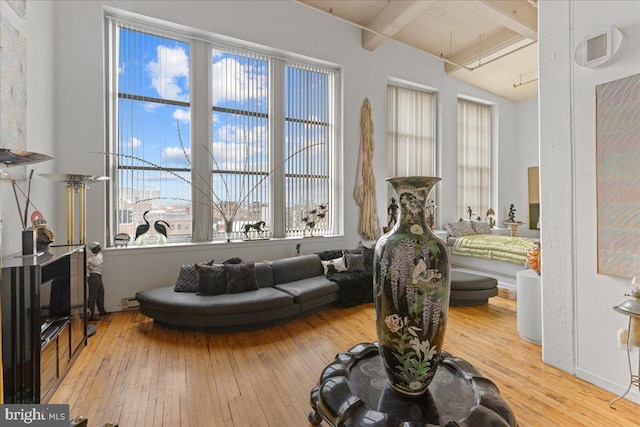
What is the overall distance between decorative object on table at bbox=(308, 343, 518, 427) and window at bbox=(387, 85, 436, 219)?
5.16m

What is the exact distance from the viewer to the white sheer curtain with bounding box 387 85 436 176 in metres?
6.81

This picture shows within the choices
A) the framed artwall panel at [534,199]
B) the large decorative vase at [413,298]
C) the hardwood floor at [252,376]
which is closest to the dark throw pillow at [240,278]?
the hardwood floor at [252,376]

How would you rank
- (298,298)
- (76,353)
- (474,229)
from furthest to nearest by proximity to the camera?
(474,229), (298,298), (76,353)

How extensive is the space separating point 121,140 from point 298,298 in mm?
3402

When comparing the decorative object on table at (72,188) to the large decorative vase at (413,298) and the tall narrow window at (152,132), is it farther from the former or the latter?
the large decorative vase at (413,298)

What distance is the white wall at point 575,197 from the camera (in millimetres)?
2322

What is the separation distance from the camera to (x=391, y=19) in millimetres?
5312

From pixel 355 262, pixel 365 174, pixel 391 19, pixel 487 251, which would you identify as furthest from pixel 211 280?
pixel 391 19

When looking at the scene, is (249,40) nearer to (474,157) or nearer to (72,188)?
(72,188)

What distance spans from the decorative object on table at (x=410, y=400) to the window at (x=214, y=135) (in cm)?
375

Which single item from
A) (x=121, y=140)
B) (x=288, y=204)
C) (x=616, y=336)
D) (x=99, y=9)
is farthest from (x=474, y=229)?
(x=99, y=9)

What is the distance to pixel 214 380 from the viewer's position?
2.51 m

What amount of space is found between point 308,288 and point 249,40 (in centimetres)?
416

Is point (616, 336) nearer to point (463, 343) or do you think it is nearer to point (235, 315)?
point (463, 343)
